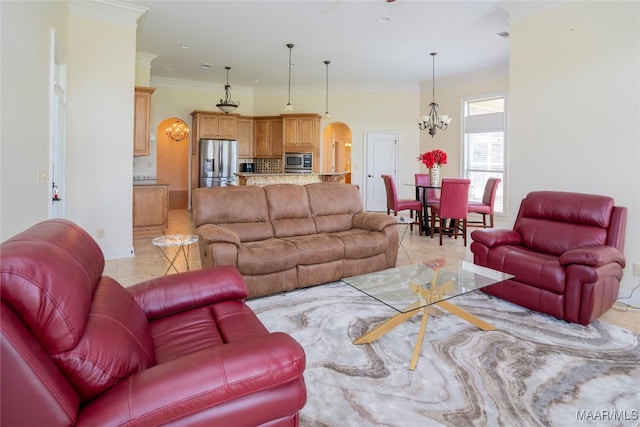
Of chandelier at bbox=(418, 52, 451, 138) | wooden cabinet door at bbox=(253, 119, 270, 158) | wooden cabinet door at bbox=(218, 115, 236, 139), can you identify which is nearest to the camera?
chandelier at bbox=(418, 52, 451, 138)

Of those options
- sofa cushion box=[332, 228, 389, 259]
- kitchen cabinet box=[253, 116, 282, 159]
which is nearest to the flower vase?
sofa cushion box=[332, 228, 389, 259]

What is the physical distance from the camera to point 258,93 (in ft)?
31.6

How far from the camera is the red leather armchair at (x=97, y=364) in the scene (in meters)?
0.95

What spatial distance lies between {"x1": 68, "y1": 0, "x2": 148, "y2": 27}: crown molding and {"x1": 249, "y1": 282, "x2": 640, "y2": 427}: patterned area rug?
3.94 metres

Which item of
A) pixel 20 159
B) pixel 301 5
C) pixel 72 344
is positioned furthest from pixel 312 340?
pixel 301 5

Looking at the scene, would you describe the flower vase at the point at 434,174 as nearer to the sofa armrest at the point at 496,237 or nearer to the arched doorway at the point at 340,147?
the sofa armrest at the point at 496,237

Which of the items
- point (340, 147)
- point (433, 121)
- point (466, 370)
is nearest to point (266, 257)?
point (466, 370)

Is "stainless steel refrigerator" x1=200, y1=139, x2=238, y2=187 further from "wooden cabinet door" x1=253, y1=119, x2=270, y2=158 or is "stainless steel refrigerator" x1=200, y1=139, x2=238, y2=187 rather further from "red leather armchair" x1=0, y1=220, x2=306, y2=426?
"red leather armchair" x1=0, y1=220, x2=306, y2=426

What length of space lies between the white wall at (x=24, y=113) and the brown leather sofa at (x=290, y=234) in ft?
4.21

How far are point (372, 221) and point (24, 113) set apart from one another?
3.20 m

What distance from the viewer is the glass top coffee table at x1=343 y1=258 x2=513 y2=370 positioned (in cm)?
238

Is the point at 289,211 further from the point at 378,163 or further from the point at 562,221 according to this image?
the point at 378,163

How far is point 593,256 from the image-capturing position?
9.00 ft

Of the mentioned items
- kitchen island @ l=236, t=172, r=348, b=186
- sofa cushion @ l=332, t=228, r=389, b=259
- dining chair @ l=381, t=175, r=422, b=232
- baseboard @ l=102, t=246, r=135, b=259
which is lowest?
baseboard @ l=102, t=246, r=135, b=259
